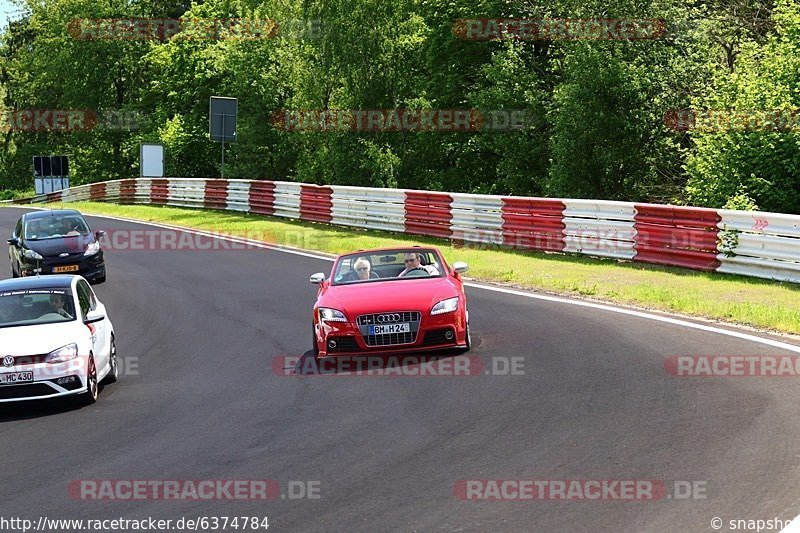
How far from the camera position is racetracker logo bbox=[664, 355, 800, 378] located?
38.0ft

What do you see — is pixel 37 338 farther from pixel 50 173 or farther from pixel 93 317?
pixel 50 173

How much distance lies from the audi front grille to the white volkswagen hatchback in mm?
2982

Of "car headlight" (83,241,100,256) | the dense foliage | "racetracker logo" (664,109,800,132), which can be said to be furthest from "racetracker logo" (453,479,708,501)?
"racetracker logo" (664,109,800,132)

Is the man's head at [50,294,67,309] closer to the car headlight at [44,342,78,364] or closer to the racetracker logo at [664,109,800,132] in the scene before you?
the car headlight at [44,342,78,364]

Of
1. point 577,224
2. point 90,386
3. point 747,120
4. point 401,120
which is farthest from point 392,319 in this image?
point 401,120

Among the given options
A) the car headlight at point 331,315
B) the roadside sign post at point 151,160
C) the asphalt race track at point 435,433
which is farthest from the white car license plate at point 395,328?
the roadside sign post at point 151,160

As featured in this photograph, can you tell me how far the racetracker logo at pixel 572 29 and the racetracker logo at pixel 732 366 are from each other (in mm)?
23283

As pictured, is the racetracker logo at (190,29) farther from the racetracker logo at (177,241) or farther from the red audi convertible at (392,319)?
the red audi convertible at (392,319)

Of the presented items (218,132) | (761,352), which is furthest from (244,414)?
(218,132)

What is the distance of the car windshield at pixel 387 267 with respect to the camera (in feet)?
47.7

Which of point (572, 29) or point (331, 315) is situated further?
point (572, 29)

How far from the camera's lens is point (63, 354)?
11.6 m

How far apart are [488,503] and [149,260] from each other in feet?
70.2

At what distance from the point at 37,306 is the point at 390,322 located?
13.2 feet
